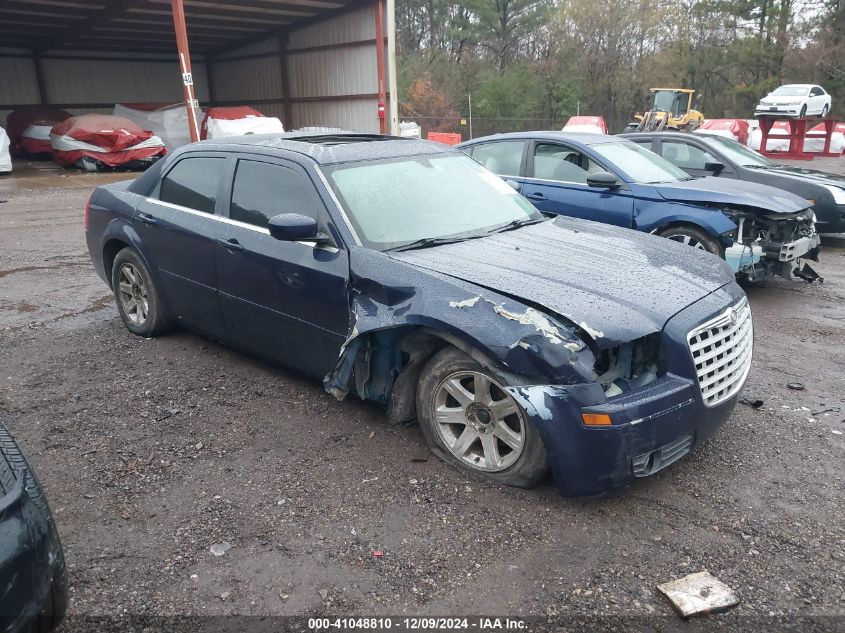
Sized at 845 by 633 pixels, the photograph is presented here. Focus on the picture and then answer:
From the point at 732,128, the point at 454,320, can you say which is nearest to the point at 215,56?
the point at 732,128

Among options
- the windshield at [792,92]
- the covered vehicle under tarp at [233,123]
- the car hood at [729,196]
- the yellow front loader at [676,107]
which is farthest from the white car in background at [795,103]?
the car hood at [729,196]

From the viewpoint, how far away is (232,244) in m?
4.26

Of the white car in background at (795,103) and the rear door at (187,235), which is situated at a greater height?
the white car in background at (795,103)

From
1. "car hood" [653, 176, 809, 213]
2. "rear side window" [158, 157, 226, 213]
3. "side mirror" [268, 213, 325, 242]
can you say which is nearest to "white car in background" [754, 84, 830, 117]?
"car hood" [653, 176, 809, 213]

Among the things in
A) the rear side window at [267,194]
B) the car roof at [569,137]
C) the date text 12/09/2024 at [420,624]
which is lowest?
the date text 12/09/2024 at [420,624]

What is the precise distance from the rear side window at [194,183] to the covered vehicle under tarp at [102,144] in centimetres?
1531

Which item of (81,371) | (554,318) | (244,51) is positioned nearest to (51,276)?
(81,371)

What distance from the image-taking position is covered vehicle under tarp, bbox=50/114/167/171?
18438 mm

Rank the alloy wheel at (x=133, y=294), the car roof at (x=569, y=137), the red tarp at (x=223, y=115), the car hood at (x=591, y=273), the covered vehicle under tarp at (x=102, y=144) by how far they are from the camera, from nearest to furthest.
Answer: the car hood at (x=591, y=273) → the alloy wheel at (x=133, y=294) → the car roof at (x=569, y=137) → the covered vehicle under tarp at (x=102, y=144) → the red tarp at (x=223, y=115)

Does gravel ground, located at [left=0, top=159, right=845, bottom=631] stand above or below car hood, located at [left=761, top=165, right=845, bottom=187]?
below

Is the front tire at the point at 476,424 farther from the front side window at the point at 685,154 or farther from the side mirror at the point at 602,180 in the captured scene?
the front side window at the point at 685,154

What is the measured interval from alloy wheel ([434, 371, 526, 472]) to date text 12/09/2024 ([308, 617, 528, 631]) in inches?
34.0

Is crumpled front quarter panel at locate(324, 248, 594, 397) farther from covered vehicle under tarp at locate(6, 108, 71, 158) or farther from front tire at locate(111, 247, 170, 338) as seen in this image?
covered vehicle under tarp at locate(6, 108, 71, 158)

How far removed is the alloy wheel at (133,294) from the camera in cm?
526
